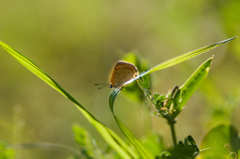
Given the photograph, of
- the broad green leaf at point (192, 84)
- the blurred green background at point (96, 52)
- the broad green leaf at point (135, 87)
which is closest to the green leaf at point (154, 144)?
the broad green leaf at point (135, 87)

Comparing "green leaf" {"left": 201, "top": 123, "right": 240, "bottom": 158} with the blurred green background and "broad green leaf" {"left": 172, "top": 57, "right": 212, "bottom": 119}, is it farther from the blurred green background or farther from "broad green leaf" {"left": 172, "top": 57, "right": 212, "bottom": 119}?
the blurred green background

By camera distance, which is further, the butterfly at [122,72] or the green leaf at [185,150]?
the butterfly at [122,72]

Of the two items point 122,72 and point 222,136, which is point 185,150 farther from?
point 122,72

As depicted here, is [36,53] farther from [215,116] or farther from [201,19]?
[215,116]

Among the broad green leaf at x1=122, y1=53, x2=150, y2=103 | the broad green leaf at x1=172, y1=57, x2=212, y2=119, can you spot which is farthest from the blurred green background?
the broad green leaf at x1=172, y1=57, x2=212, y2=119

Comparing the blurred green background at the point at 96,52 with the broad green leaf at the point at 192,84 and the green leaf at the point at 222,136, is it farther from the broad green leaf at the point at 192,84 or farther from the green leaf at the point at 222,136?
the broad green leaf at the point at 192,84

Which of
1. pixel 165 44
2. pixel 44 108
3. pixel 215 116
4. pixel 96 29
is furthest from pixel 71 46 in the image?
pixel 215 116
